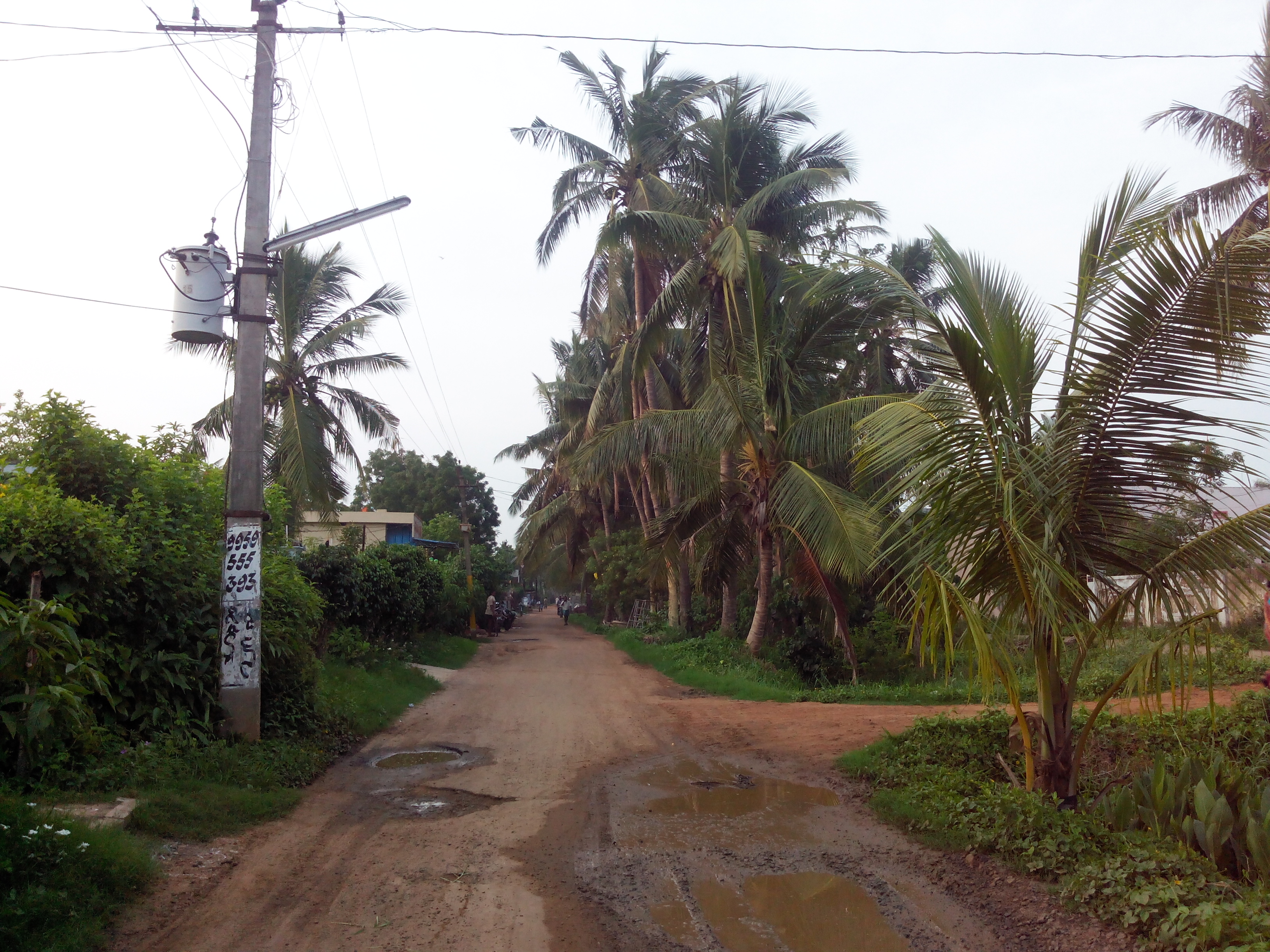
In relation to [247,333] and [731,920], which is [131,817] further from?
[247,333]

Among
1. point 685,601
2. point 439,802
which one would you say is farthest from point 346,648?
point 685,601

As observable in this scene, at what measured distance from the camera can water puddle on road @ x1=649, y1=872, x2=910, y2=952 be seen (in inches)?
171

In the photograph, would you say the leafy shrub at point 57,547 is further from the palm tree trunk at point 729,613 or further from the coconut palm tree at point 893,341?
the palm tree trunk at point 729,613

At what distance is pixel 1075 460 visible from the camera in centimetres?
556

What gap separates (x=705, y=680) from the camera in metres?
15.7

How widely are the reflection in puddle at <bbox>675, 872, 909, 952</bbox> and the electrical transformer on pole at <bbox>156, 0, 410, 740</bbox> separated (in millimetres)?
4649

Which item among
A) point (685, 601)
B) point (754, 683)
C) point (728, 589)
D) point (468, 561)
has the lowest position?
point (754, 683)

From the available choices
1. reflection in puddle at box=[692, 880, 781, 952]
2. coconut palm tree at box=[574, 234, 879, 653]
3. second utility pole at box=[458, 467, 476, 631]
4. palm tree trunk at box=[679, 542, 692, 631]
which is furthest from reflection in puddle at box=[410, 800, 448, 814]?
second utility pole at box=[458, 467, 476, 631]

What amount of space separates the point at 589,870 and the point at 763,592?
443 inches

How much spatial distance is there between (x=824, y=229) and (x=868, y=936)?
17.4m

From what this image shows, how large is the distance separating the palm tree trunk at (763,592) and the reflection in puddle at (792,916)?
1044 cm

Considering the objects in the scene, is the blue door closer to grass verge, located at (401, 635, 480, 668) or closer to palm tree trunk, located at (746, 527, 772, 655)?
grass verge, located at (401, 635, 480, 668)

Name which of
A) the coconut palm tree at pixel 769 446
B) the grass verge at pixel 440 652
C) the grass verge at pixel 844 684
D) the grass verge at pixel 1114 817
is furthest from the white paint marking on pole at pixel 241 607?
the grass verge at pixel 440 652

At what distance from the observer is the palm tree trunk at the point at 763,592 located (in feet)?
51.5
